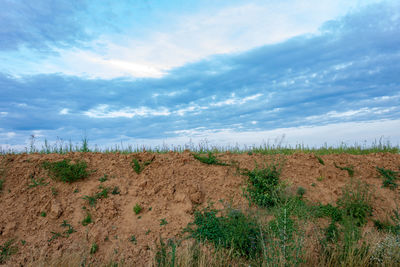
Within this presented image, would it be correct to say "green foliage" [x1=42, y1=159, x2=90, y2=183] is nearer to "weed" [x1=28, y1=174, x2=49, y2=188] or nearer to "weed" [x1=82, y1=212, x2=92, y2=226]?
"weed" [x1=28, y1=174, x2=49, y2=188]

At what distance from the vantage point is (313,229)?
6305mm

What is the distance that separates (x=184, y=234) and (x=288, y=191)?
2.53m

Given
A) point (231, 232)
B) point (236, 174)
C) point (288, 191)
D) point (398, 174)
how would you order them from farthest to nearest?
point (398, 174)
point (236, 174)
point (288, 191)
point (231, 232)

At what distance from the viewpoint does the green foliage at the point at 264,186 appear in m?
6.71

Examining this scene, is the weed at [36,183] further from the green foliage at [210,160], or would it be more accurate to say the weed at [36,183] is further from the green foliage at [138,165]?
the green foliage at [210,160]

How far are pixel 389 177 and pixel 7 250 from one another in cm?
910

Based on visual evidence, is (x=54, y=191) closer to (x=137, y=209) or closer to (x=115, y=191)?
(x=115, y=191)

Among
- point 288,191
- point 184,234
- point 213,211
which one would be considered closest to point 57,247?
point 184,234

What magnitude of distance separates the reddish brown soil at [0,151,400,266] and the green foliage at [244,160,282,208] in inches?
8.8

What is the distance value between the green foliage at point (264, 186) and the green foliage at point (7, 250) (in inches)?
183

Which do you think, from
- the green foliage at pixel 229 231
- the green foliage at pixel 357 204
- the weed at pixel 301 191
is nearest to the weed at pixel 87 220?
the green foliage at pixel 229 231

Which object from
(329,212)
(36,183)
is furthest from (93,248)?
(329,212)

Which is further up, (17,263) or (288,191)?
(288,191)

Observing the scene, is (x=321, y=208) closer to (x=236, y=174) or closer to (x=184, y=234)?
(x=236, y=174)
